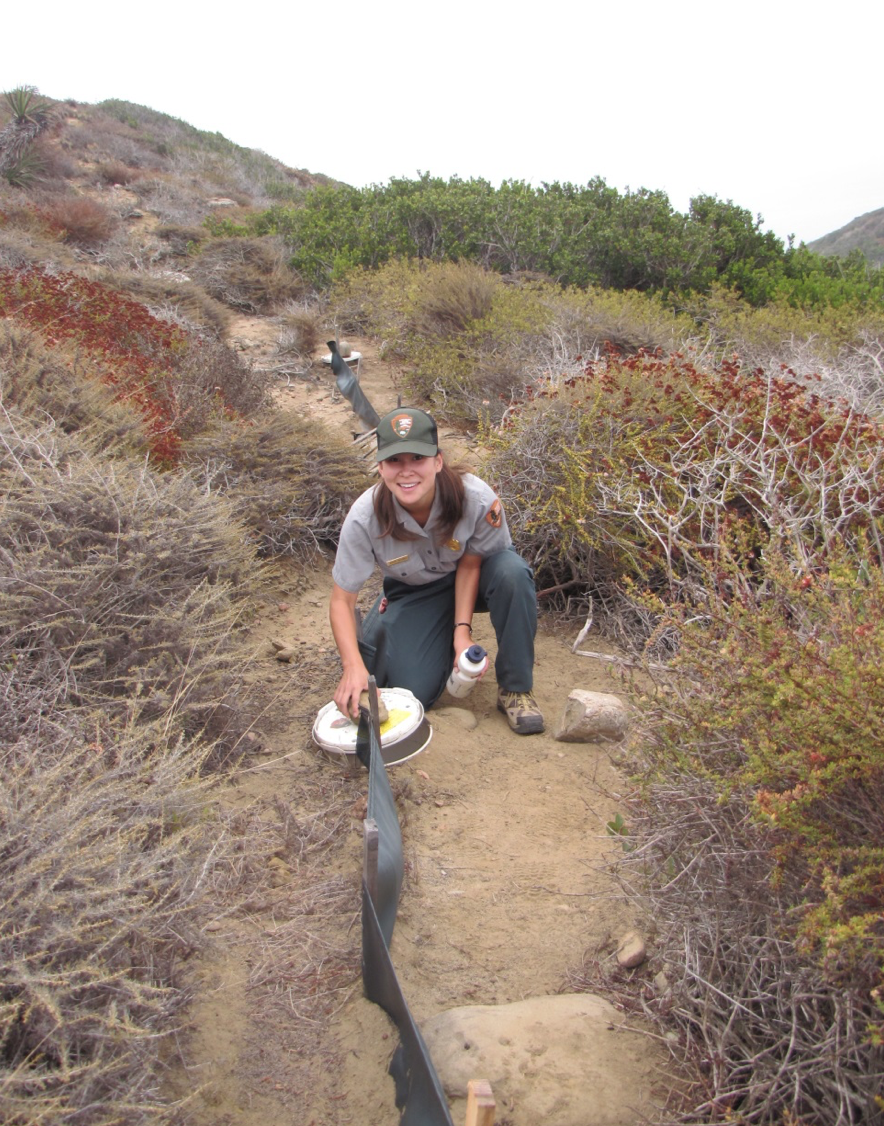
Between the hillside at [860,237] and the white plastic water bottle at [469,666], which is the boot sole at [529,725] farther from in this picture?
the hillside at [860,237]

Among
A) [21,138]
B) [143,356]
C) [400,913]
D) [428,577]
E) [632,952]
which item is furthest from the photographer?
[21,138]

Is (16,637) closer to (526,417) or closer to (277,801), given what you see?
(277,801)

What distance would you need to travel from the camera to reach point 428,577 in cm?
332

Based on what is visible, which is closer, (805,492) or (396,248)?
(805,492)

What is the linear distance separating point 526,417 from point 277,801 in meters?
2.55

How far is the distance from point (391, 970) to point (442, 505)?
1.79 meters

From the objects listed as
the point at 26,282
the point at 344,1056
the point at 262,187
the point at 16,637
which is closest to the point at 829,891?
the point at 344,1056

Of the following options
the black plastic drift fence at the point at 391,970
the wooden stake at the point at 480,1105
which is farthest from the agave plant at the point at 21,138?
the wooden stake at the point at 480,1105

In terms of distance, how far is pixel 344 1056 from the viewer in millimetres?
1835

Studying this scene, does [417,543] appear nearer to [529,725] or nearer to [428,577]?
[428,577]

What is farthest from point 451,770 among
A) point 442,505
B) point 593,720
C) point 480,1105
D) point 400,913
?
point 480,1105

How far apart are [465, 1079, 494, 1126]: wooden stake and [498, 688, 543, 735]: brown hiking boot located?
2049 mm

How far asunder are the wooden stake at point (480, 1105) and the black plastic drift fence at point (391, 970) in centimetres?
13

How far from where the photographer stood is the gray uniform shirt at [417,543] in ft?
9.98
